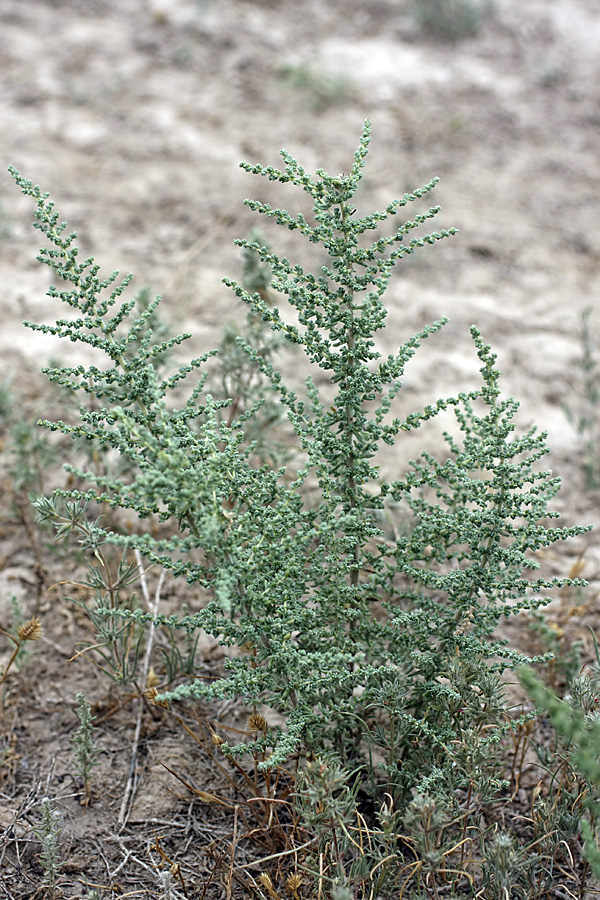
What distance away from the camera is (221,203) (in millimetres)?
4875

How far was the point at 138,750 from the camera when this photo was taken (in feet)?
7.91

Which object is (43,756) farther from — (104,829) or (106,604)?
(106,604)

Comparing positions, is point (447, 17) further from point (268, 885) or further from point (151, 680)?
point (268, 885)

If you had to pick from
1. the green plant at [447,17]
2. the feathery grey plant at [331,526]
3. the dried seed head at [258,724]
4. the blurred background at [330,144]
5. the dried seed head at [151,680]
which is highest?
the green plant at [447,17]

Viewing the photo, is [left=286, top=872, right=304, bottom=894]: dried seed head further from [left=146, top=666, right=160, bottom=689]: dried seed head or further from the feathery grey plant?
[left=146, top=666, right=160, bottom=689]: dried seed head

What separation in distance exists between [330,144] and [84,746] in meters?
4.45

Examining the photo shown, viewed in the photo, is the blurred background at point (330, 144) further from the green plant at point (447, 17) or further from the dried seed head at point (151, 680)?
the dried seed head at point (151, 680)

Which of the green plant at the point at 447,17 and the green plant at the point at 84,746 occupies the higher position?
the green plant at the point at 447,17

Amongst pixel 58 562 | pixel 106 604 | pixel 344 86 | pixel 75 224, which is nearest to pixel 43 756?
pixel 106 604

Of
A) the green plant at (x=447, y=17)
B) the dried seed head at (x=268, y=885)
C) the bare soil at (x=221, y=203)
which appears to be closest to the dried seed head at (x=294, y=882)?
the dried seed head at (x=268, y=885)

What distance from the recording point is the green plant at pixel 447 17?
20.7ft

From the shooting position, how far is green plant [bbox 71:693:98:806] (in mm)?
2152

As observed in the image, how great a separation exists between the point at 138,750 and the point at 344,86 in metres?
5.06

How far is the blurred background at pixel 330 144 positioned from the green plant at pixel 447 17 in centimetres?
2
